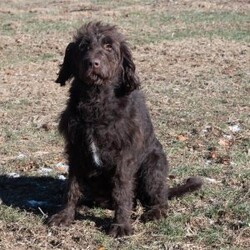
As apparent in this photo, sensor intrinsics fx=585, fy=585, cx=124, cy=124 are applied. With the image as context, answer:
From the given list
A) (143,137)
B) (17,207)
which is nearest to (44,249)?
(17,207)

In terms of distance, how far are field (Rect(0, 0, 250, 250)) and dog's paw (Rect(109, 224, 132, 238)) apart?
5 centimetres

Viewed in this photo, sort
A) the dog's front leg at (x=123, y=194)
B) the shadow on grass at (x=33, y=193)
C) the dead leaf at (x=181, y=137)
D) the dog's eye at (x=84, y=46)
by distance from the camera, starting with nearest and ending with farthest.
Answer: the dog's eye at (x=84, y=46)
the dog's front leg at (x=123, y=194)
the shadow on grass at (x=33, y=193)
the dead leaf at (x=181, y=137)

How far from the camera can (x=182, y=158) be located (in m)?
6.67

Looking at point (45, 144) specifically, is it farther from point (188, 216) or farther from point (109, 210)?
point (188, 216)

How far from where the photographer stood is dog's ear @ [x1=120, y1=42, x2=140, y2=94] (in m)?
4.77

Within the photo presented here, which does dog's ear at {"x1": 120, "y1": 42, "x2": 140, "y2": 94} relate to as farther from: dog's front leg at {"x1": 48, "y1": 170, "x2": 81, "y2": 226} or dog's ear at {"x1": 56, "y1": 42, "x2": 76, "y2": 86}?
dog's front leg at {"x1": 48, "y1": 170, "x2": 81, "y2": 226}

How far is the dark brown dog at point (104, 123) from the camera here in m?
4.67

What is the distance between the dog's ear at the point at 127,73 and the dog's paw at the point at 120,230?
3.58 ft

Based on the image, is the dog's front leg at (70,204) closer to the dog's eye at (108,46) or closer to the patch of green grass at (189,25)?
the dog's eye at (108,46)

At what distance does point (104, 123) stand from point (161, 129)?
3.09m

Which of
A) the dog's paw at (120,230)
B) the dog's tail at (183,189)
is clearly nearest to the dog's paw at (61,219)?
the dog's paw at (120,230)

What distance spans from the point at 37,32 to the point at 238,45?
542 cm

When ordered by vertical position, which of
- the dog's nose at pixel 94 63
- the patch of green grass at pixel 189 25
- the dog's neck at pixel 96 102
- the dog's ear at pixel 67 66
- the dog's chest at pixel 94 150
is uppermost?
the dog's nose at pixel 94 63

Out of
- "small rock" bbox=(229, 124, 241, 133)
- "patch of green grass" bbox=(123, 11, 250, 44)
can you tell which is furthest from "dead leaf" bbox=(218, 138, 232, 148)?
"patch of green grass" bbox=(123, 11, 250, 44)
